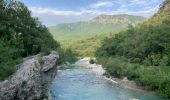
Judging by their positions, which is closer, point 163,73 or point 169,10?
point 163,73

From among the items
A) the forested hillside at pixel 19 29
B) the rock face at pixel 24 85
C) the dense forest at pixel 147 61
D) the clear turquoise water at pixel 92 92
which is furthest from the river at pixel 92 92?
the rock face at pixel 24 85

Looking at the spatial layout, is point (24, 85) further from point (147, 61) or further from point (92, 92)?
point (147, 61)

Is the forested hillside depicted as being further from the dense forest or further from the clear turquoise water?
the dense forest

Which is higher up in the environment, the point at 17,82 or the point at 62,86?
the point at 17,82

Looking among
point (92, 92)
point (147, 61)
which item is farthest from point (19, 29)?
point (147, 61)

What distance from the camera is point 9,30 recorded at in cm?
7362

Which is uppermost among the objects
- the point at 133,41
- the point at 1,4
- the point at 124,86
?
the point at 1,4

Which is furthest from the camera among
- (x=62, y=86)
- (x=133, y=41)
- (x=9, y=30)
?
(x=133, y=41)

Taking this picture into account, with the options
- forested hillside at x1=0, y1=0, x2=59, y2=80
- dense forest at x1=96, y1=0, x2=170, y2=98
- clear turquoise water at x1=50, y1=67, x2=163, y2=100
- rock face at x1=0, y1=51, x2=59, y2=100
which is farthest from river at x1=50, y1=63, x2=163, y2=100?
rock face at x1=0, y1=51, x2=59, y2=100

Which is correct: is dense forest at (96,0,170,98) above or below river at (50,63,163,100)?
above

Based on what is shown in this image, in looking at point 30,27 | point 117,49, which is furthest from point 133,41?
point 30,27

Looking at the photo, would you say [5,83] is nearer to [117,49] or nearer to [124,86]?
[124,86]

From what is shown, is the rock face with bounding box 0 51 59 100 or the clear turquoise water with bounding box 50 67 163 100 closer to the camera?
the rock face with bounding box 0 51 59 100

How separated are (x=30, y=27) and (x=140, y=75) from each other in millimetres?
29071
